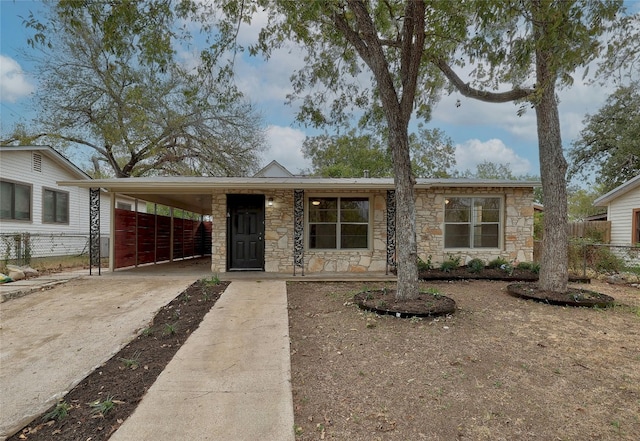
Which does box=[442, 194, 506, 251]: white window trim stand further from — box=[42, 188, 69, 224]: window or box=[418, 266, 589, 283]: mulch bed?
box=[42, 188, 69, 224]: window

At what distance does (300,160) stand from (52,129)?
18918 millimetres

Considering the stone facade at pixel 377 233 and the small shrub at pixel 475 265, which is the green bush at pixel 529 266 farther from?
the small shrub at pixel 475 265

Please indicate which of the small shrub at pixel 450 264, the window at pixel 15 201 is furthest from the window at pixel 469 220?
the window at pixel 15 201

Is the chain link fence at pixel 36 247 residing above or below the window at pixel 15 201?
below

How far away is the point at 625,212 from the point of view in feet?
41.1

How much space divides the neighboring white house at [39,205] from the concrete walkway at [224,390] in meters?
8.89

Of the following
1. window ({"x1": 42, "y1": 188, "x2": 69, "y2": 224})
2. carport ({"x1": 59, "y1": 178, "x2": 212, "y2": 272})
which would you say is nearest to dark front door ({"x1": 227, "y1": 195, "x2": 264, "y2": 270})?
carport ({"x1": 59, "y1": 178, "x2": 212, "y2": 272})

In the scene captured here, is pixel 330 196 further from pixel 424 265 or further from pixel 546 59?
pixel 546 59

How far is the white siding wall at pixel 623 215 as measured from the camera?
39.8ft

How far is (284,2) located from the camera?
18.0 feet

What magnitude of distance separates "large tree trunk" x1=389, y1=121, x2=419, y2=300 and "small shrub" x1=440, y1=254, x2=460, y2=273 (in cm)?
362

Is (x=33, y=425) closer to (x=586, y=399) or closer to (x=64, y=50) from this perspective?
(x=586, y=399)

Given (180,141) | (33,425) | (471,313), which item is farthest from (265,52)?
(180,141)

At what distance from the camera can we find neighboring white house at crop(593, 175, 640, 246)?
39.1 feet
